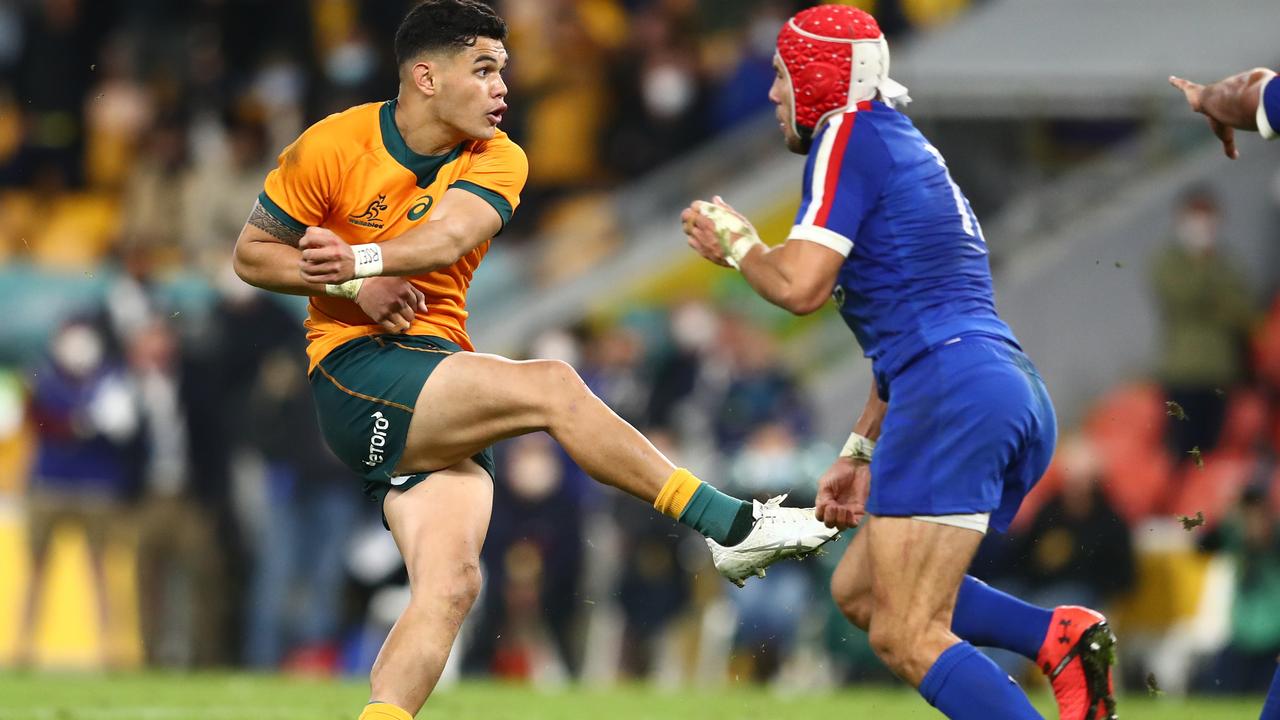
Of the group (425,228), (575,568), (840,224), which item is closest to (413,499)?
(425,228)

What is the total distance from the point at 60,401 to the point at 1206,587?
769 centimetres

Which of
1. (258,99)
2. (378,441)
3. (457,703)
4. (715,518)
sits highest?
(378,441)

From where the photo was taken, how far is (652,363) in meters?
13.9

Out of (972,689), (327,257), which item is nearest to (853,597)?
(972,689)

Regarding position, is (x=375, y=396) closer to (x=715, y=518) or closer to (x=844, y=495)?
(x=715, y=518)

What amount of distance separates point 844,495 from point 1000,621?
66 centimetres

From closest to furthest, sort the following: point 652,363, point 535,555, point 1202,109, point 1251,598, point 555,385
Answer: point 1202,109 → point 555,385 → point 1251,598 → point 535,555 → point 652,363

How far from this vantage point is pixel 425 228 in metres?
6.49

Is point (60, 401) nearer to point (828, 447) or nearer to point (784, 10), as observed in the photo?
point (828, 447)

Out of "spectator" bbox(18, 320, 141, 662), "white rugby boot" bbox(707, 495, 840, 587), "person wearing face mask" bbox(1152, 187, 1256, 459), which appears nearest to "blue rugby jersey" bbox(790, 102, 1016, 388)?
"white rugby boot" bbox(707, 495, 840, 587)

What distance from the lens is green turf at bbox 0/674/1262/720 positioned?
973 cm

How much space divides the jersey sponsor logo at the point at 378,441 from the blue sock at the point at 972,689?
77.1 inches

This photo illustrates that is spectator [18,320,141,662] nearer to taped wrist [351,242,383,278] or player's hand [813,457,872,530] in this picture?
taped wrist [351,242,383,278]

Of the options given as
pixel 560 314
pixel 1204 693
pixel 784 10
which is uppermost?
pixel 784 10
